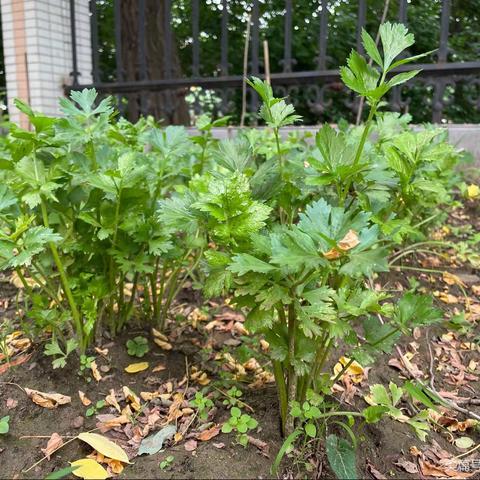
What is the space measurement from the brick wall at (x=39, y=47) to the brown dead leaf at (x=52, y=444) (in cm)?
519

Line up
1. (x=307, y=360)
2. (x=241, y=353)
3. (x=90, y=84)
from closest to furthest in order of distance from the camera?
(x=307, y=360) < (x=241, y=353) < (x=90, y=84)

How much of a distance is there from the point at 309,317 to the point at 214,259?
26 centimetres

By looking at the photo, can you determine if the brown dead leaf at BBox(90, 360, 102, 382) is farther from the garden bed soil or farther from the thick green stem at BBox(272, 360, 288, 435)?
the thick green stem at BBox(272, 360, 288, 435)

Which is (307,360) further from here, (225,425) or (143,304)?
(143,304)

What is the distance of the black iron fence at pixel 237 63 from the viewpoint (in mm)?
5309

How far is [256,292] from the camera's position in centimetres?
A: 123

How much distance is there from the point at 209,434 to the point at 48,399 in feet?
1.83

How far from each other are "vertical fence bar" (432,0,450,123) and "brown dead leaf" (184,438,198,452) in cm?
447

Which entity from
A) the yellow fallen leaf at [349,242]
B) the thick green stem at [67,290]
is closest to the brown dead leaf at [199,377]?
the thick green stem at [67,290]

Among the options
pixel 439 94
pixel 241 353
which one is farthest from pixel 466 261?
pixel 439 94

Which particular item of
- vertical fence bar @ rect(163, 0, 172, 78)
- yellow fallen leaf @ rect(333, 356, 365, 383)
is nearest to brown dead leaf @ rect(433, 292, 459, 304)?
yellow fallen leaf @ rect(333, 356, 365, 383)

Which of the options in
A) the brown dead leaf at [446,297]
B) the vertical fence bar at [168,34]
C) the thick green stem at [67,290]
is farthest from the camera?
the vertical fence bar at [168,34]

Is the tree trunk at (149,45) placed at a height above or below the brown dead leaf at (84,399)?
above

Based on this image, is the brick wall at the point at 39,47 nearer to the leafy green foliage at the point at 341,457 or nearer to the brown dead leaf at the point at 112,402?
the brown dead leaf at the point at 112,402
